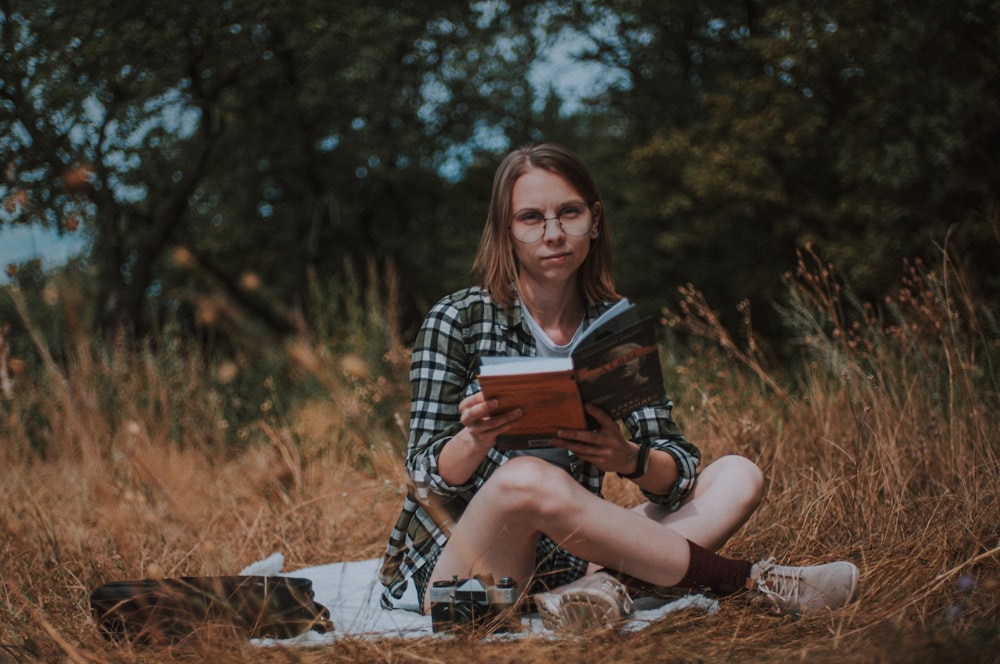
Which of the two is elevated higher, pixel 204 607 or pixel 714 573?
pixel 204 607

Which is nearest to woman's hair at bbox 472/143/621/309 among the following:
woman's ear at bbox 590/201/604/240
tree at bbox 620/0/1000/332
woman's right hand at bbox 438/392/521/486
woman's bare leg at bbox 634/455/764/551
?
woman's ear at bbox 590/201/604/240

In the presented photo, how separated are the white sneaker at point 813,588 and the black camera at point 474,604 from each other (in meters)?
0.59

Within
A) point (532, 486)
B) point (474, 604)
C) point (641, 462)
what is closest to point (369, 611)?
point (474, 604)

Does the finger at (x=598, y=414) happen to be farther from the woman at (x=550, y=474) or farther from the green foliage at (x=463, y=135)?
the green foliage at (x=463, y=135)

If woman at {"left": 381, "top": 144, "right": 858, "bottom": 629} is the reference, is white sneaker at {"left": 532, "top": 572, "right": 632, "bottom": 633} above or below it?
below

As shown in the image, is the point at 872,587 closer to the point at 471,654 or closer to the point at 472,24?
the point at 471,654

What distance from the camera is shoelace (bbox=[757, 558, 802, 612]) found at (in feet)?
6.64

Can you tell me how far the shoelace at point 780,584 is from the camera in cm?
203

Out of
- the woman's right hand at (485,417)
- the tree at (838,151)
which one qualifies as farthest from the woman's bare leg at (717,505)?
the tree at (838,151)

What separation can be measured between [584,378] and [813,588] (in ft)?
2.75

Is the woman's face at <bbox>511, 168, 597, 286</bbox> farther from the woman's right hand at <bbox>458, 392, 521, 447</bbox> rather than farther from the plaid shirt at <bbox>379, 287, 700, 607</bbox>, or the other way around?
the woman's right hand at <bbox>458, 392, 521, 447</bbox>

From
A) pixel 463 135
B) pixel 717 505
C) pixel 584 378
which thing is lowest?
pixel 717 505

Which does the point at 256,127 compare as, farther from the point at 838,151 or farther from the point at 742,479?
the point at 742,479

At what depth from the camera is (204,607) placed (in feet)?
6.35
